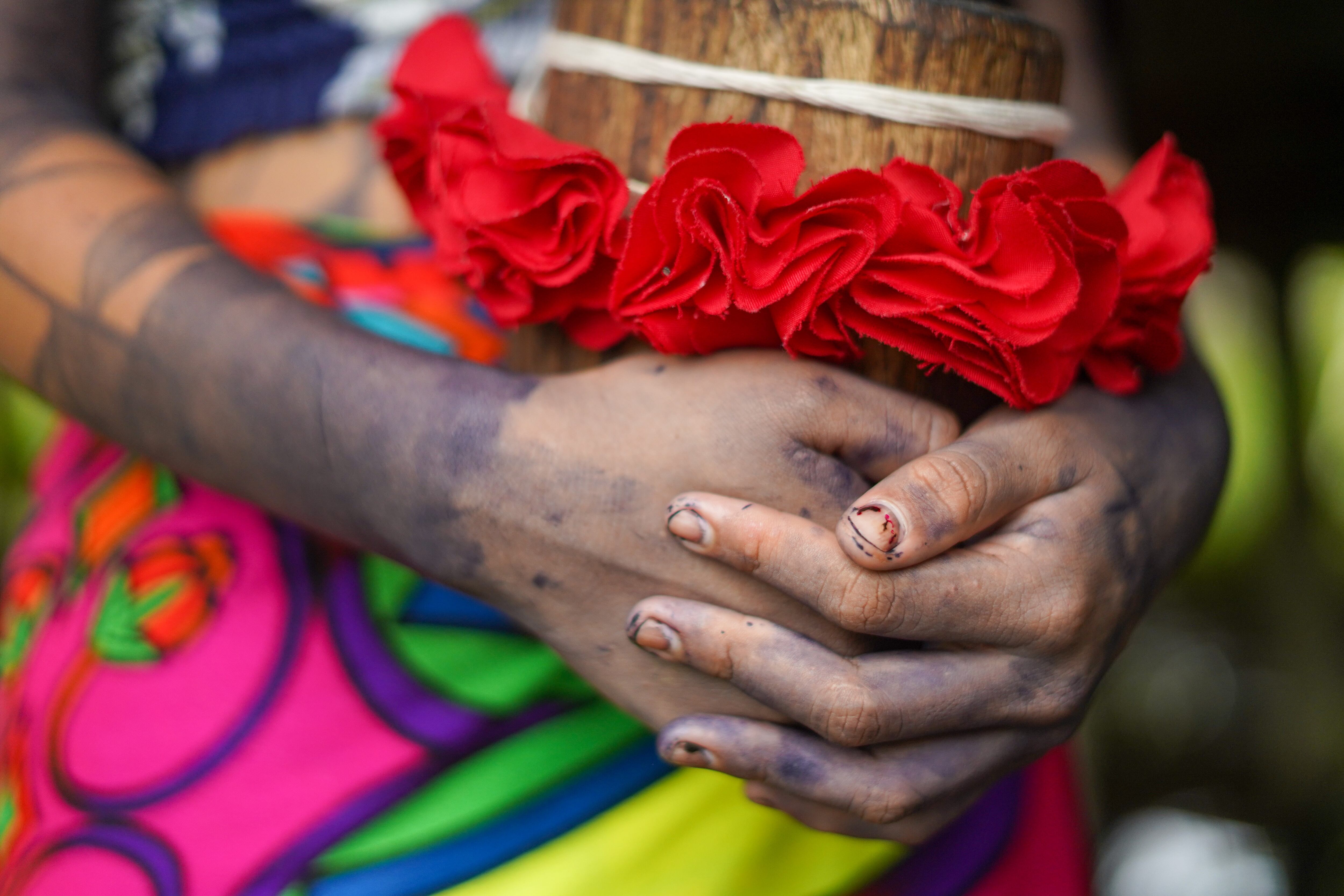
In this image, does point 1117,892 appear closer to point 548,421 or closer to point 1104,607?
point 1104,607

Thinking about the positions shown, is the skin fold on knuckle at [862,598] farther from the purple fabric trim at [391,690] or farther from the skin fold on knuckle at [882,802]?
the purple fabric trim at [391,690]

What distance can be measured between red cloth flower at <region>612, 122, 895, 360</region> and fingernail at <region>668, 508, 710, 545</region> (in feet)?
0.42

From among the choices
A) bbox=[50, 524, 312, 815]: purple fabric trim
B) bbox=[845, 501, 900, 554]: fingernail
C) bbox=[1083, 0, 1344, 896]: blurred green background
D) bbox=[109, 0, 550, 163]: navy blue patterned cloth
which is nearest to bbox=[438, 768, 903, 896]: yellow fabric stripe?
bbox=[50, 524, 312, 815]: purple fabric trim

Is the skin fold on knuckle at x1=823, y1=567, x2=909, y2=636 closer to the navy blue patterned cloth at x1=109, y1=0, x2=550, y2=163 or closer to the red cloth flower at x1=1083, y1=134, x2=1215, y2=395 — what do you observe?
the red cloth flower at x1=1083, y1=134, x2=1215, y2=395

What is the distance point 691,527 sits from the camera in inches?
22.4

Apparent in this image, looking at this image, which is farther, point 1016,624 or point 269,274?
point 269,274

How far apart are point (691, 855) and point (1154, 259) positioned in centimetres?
60

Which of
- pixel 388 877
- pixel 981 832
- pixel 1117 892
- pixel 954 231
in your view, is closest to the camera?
pixel 954 231

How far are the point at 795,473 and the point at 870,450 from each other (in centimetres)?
7

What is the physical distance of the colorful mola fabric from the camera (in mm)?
689

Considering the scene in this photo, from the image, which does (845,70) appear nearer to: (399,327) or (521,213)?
(521,213)

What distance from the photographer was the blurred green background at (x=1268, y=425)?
116 inches

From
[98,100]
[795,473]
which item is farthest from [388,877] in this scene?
[98,100]

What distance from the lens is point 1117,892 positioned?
323 cm
